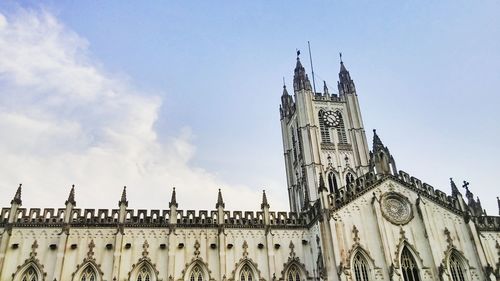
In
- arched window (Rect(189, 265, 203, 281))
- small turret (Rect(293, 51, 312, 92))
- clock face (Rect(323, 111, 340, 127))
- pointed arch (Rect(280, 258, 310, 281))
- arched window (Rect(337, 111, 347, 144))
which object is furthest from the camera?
small turret (Rect(293, 51, 312, 92))

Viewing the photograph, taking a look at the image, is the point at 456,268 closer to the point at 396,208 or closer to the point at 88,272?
the point at 396,208

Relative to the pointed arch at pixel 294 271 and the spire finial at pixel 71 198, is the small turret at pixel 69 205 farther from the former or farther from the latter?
the pointed arch at pixel 294 271

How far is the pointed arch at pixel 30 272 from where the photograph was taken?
1367 inches

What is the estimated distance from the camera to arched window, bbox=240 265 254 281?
37719 mm

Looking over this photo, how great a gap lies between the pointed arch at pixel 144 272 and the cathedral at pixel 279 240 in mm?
81

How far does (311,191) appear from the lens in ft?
193

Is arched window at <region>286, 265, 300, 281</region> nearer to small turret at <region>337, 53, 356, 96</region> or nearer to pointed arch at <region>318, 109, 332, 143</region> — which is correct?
pointed arch at <region>318, 109, 332, 143</region>

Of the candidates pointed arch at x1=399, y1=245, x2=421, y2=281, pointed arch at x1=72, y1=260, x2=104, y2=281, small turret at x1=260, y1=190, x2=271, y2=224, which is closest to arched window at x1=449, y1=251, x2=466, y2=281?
pointed arch at x1=399, y1=245, x2=421, y2=281

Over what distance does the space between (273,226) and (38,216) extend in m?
20.3

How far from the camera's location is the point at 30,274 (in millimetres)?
35188

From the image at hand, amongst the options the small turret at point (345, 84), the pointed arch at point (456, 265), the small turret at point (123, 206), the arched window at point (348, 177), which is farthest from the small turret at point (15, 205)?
the small turret at point (345, 84)

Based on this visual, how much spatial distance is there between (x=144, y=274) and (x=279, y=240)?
12025mm

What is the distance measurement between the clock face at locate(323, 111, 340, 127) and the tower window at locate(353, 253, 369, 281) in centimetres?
3267

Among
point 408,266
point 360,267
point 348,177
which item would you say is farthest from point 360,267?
point 348,177
